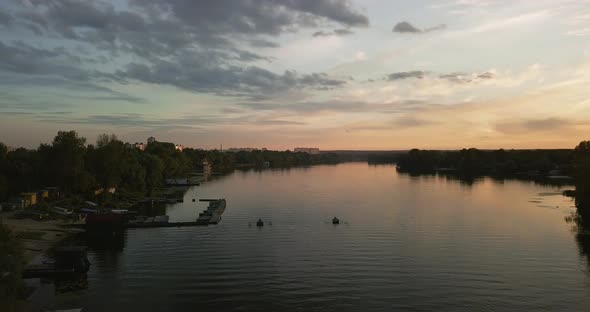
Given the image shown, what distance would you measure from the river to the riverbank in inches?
237

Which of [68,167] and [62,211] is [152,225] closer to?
[62,211]

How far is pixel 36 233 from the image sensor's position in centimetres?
6312

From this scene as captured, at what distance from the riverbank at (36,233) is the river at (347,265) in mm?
6019

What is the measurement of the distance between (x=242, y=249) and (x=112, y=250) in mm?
16407

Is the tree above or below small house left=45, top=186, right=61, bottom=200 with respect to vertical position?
above

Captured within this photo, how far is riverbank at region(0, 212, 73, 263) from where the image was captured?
5447 cm

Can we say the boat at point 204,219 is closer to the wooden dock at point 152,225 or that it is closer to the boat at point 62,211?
the wooden dock at point 152,225

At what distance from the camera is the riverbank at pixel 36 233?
54.5m

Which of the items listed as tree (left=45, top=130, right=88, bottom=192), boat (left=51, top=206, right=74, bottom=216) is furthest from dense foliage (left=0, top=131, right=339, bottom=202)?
boat (left=51, top=206, right=74, bottom=216)

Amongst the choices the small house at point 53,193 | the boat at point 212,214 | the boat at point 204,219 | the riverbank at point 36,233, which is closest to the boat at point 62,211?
the riverbank at point 36,233

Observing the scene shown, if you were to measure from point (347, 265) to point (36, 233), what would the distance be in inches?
1686

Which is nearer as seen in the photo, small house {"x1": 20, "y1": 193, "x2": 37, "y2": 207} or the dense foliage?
small house {"x1": 20, "y1": 193, "x2": 37, "y2": 207}

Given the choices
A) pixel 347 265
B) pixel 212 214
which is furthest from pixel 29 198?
pixel 347 265

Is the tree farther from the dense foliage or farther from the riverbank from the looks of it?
the riverbank
